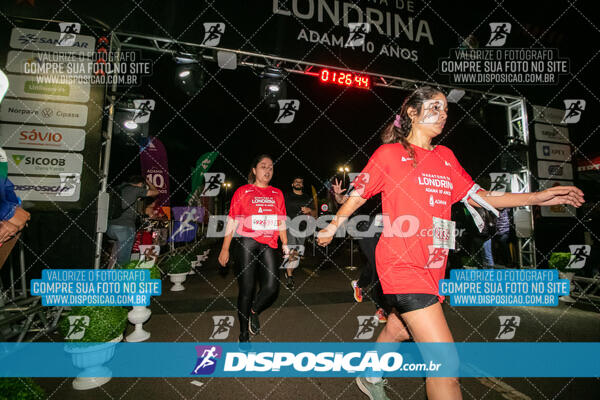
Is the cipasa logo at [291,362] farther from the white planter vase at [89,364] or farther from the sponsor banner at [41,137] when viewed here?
the sponsor banner at [41,137]

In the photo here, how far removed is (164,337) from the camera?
12.8ft

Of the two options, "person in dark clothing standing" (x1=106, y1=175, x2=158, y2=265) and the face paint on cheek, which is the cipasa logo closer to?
the face paint on cheek

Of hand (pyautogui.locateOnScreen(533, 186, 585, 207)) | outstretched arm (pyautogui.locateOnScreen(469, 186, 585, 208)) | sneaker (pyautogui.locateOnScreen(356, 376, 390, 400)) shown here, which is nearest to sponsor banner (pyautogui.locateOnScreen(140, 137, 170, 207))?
sneaker (pyautogui.locateOnScreen(356, 376, 390, 400))

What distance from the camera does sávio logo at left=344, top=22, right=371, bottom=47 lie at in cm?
671

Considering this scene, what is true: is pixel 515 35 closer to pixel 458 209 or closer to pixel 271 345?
pixel 458 209

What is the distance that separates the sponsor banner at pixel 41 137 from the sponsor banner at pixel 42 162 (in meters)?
0.12

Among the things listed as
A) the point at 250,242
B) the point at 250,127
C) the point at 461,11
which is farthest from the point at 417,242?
the point at 250,127

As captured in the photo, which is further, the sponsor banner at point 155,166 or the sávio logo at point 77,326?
the sponsor banner at point 155,166

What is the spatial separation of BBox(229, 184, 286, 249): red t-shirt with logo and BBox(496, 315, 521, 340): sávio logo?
11.1ft

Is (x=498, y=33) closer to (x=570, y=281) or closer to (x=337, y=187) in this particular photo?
(x=570, y=281)

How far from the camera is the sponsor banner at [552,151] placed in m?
8.17

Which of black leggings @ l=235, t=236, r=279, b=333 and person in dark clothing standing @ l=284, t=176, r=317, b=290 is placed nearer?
black leggings @ l=235, t=236, r=279, b=333

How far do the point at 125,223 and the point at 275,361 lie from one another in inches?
164

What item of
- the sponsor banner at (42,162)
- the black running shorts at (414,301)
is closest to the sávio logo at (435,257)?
the black running shorts at (414,301)
